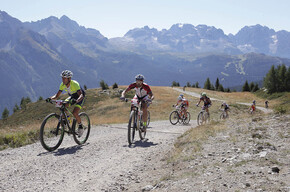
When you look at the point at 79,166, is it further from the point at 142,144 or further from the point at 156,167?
the point at 142,144

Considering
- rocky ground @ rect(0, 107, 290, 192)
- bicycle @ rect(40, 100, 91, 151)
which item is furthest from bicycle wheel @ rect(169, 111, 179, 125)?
bicycle @ rect(40, 100, 91, 151)

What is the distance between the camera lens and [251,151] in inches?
269

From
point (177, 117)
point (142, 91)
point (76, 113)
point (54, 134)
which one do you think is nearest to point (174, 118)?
point (177, 117)

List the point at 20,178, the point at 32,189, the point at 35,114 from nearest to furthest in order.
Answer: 1. the point at 32,189
2. the point at 20,178
3. the point at 35,114

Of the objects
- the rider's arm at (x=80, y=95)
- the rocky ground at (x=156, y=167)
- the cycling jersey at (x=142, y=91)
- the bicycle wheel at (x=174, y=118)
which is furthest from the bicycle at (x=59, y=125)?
the bicycle wheel at (x=174, y=118)

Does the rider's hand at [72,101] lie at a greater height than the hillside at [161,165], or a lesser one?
greater

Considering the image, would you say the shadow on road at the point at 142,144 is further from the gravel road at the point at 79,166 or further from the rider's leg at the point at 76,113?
the rider's leg at the point at 76,113

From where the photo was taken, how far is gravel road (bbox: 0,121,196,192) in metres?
6.01

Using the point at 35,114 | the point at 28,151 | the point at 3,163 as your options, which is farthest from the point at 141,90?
the point at 35,114

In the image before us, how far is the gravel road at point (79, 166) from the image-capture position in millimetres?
6011

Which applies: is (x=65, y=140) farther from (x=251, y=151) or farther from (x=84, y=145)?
(x=251, y=151)

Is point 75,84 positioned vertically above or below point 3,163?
above

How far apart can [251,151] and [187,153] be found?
193 cm

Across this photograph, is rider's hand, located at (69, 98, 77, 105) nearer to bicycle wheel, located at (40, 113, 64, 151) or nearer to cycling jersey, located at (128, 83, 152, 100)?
bicycle wheel, located at (40, 113, 64, 151)
